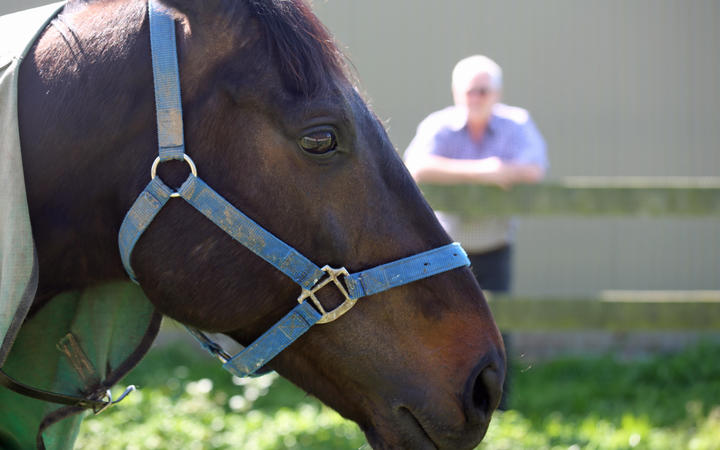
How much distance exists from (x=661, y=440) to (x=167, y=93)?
3.30m

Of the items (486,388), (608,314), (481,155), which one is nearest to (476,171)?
(481,155)

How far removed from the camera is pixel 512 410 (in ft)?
14.4

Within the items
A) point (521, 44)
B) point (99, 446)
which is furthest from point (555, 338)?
point (99, 446)

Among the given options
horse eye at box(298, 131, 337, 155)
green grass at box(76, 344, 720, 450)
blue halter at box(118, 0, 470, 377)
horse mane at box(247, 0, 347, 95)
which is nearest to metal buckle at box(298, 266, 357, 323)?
blue halter at box(118, 0, 470, 377)

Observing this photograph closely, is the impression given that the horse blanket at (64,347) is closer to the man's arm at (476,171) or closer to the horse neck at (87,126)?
the horse neck at (87,126)

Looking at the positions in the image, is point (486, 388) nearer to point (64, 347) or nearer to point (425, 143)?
point (64, 347)

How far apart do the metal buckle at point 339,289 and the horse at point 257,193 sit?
0.02 meters

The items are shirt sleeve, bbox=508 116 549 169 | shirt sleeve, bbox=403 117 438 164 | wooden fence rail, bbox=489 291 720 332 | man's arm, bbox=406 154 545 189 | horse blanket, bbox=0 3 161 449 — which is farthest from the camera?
shirt sleeve, bbox=403 117 438 164

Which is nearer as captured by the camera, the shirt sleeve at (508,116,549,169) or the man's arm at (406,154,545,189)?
the man's arm at (406,154,545,189)

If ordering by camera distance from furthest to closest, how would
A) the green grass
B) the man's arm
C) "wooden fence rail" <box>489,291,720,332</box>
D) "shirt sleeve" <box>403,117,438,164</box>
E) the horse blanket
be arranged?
"shirt sleeve" <box>403,117,438,164</box>, the man's arm, "wooden fence rail" <box>489,291,720,332</box>, the green grass, the horse blanket

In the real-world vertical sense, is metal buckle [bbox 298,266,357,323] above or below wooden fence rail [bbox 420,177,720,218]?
above

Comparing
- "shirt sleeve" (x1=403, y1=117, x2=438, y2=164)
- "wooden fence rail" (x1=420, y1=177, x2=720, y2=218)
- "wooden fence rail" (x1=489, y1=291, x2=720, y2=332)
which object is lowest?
"wooden fence rail" (x1=489, y1=291, x2=720, y2=332)

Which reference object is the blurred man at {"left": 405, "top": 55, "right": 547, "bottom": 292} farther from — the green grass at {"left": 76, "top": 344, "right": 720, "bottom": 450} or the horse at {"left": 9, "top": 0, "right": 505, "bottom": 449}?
the horse at {"left": 9, "top": 0, "right": 505, "bottom": 449}

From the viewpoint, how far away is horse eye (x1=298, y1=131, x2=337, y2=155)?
1.51m
